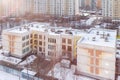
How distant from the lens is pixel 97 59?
944cm

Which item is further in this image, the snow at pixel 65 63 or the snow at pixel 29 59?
the snow at pixel 29 59

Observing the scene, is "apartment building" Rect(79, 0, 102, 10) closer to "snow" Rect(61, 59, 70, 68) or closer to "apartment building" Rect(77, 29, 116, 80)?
"snow" Rect(61, 59, 70, 68)

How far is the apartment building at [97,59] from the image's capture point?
920 cm

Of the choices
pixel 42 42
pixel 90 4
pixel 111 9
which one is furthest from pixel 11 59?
pixel 90 4

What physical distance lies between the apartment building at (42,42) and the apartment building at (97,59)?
1775mm

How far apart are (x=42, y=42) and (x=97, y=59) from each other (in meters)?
4.65

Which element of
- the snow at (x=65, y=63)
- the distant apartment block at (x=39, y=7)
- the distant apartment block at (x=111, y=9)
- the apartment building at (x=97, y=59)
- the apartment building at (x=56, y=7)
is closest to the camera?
the apartment building at (x=97, y=59)

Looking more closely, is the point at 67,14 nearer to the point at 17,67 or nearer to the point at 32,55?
the point at 32,55

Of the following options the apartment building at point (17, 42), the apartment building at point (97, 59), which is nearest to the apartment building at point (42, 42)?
the apartment building at point (17, 42)

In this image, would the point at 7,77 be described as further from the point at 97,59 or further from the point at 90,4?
the point at 90,4

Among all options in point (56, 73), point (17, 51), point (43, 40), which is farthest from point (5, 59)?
point (56, 73)

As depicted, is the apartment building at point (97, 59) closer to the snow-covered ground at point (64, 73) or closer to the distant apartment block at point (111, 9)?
the snow-covered ground at point (64, 73)

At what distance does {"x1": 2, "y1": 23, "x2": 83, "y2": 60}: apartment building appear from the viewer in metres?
11.7

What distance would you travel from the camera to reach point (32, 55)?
12.5 metres
